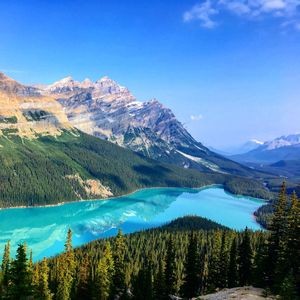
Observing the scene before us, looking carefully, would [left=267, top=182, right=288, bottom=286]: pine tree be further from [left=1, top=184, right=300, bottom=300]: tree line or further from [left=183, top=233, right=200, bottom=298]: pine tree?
[left=183, top=233, right=200, bottom=298]: pine tree

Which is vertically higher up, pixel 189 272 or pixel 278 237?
pixel 278 237

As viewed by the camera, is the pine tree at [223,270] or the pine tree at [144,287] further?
the pine tree at [223,270]

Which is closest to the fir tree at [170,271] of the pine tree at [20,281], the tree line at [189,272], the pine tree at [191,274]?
the tree line at [189,272]


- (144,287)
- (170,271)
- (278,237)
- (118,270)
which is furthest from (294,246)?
(118,270)

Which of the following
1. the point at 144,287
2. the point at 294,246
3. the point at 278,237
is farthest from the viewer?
the point at 144,287

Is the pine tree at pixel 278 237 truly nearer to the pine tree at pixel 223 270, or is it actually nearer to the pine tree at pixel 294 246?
the pine tree at pixel 294 246

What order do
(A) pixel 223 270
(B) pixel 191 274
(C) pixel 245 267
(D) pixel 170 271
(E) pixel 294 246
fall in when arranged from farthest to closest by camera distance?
(D) pixel 170 271 → (A) pixel 223 270 → (B) pixel 191 274 → (C) pixel 245 267 → (E) pixel 294 246

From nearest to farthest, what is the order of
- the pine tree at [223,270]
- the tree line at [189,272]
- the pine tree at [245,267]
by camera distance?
the tree line at [189,272], the pine tree at [245,267], the pine tree at [223,270]

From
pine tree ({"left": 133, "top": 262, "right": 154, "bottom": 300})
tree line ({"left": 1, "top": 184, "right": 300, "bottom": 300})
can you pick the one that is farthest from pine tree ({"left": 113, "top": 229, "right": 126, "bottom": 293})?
pine tree ({"left": 133, "top": 262, "right": 154, "bottom": 300})

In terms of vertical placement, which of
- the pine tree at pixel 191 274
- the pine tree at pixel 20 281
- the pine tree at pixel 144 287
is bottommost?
the pine tree at pixel 144 287

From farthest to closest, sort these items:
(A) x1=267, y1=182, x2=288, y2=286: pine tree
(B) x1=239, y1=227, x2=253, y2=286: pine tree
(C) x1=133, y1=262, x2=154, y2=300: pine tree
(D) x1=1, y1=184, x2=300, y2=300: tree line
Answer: (C) x1=133, y1=262, x2=154, y2=300: pine tree → (B) x1=239, y1=227, x2=253, y2=286: pine tree → (A) x1=267, y1=182, x2=288, y2=286: pine tree → (D) x1=1, y1=184, x2=300, y2=300: tree line

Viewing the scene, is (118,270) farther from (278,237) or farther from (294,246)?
(294,246)

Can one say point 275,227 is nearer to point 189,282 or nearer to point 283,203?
point 283,203

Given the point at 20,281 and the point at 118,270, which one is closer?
the point at 20,281
